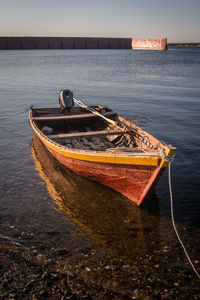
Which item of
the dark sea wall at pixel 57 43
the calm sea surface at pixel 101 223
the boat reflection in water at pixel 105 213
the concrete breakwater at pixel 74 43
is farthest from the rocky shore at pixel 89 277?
A: the dark sea wall at pixel 57 43

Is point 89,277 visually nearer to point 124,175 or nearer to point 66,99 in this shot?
point 124,175

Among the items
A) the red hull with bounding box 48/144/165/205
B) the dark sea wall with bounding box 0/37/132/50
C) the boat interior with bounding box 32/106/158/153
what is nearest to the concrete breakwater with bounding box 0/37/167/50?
the dark sea wall with bounding box 0/37/132/50

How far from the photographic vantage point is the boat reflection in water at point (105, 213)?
23.5ft

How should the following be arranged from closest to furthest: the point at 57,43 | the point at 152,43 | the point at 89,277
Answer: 1. the point at 89,277
2. the point at 57,43
3. the point at 152,43

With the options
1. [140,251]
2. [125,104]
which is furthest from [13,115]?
[140,251]

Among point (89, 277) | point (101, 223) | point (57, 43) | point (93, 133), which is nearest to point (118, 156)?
point (101, 223)

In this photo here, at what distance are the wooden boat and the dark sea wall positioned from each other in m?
146

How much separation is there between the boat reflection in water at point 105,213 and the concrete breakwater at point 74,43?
151 metres

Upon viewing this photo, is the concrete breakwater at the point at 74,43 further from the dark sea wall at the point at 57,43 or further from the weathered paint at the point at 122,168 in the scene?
the weathered paint at the point at 122,168

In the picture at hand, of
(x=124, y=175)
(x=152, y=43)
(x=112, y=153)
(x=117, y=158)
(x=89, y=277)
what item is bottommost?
(x=89, y=277)

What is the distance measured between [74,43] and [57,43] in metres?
11.2

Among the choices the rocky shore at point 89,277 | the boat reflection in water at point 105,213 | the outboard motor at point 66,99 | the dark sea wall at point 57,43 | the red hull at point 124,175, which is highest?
the dark sea wall at point 57,43

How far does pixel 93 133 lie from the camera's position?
12.1 metres

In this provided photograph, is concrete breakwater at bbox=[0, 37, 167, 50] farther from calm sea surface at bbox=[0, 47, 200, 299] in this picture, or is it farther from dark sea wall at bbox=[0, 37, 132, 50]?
calm sea surface at bbox=[0, 47, 200, 299]
